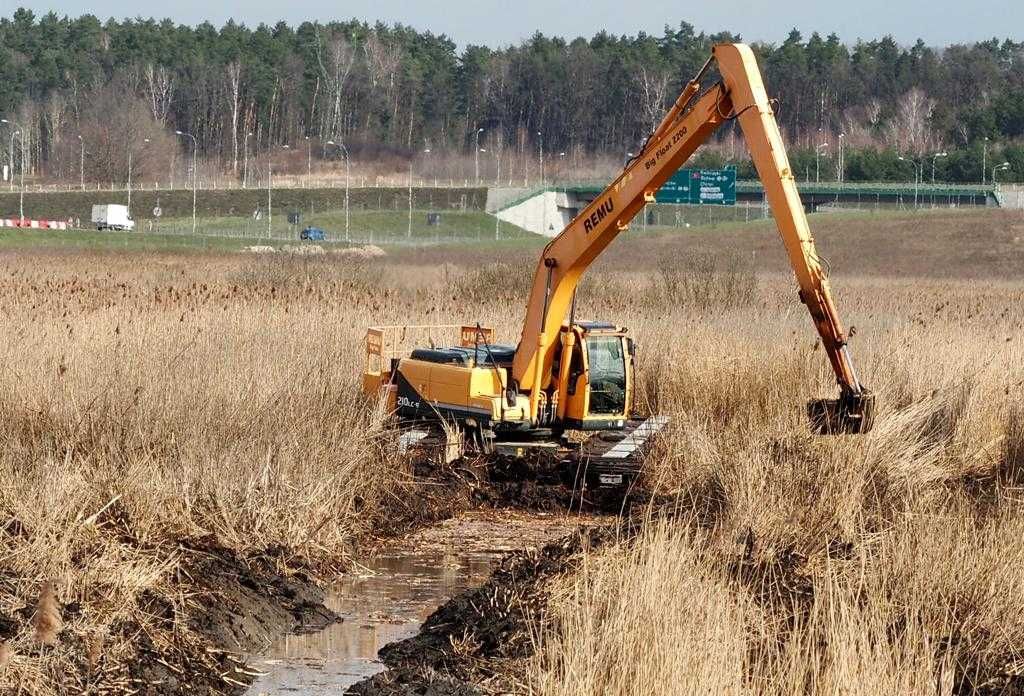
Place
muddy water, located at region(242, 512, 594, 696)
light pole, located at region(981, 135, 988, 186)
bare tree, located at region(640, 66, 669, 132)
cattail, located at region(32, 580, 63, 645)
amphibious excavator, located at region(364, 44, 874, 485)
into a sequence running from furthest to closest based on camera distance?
bare tree, located at region(640, 66, 669, 132), light pole, located at region(981, 135, 988, 186), amphibious excavator, located at region(364, 44, 874, 485), muddy water, located at region(242, 512, 594, 696), cattail, located at region(32, 580, 63, 645)

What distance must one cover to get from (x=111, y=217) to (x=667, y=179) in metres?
79.0

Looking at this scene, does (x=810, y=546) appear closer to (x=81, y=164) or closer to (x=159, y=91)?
(x=81, y=164)

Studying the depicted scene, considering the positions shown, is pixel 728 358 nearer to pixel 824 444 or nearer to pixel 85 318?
pixel 824 444

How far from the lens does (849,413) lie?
48.3 feet

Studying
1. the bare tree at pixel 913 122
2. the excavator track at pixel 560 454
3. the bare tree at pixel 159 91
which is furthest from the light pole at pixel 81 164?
the excavator track at pixel 560 454

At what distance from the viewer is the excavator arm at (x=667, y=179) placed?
1502 cm

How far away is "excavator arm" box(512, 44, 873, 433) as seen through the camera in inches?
591

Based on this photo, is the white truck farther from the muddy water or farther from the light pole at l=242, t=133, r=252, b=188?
the muddy water

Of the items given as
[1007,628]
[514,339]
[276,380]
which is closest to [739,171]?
[514,339]

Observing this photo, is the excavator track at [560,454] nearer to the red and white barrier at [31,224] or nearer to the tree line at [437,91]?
the red and white barrier at [31,224]

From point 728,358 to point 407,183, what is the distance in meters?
101

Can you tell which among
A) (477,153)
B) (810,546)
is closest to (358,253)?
(810,546)

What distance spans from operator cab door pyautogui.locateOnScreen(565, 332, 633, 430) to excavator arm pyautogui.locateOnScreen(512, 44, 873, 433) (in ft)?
1.33

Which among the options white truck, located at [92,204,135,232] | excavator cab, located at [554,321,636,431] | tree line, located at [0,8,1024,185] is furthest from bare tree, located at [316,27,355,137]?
excavator cab, located at [554,321,636,431]
